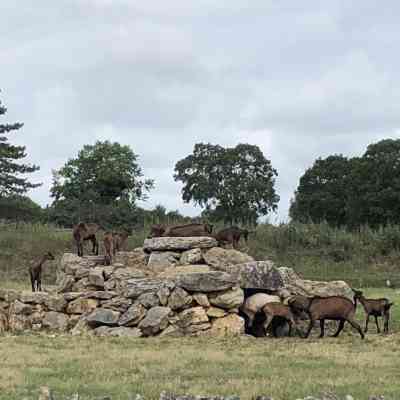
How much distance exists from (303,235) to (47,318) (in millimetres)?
24068

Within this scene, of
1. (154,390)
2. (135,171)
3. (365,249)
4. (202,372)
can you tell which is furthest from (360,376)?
(135,171)

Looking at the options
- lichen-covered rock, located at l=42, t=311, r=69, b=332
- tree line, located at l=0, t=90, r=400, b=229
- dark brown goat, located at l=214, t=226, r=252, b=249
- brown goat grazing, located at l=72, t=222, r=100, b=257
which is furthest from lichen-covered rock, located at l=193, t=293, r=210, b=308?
tree line, located at l=0, t=90, r=400, b=229

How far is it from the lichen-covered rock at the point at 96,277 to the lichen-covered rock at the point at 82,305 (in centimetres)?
65

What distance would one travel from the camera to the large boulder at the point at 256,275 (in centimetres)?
2298

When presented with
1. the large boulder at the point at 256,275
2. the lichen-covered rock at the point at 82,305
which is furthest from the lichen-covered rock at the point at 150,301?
the large boulder at the point at 256,275

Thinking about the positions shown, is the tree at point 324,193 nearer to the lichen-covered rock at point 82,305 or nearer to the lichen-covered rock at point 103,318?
the lichen-covered rock at point 82,305

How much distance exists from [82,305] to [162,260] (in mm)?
2752

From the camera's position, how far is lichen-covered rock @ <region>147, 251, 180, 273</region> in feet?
79.7

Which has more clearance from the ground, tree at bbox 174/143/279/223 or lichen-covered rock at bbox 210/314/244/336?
tree at bbox 174/143/279/223

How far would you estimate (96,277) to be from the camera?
23812 mm

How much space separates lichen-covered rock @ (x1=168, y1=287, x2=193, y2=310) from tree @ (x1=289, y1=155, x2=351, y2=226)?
50934 mm

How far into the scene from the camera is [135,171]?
80562 millimetres

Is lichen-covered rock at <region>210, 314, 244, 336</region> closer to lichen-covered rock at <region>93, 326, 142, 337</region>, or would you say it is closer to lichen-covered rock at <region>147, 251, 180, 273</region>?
lichen-covered rock at <region>93, 326, 142, 337</region>

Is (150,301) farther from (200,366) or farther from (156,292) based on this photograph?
(200,366)
